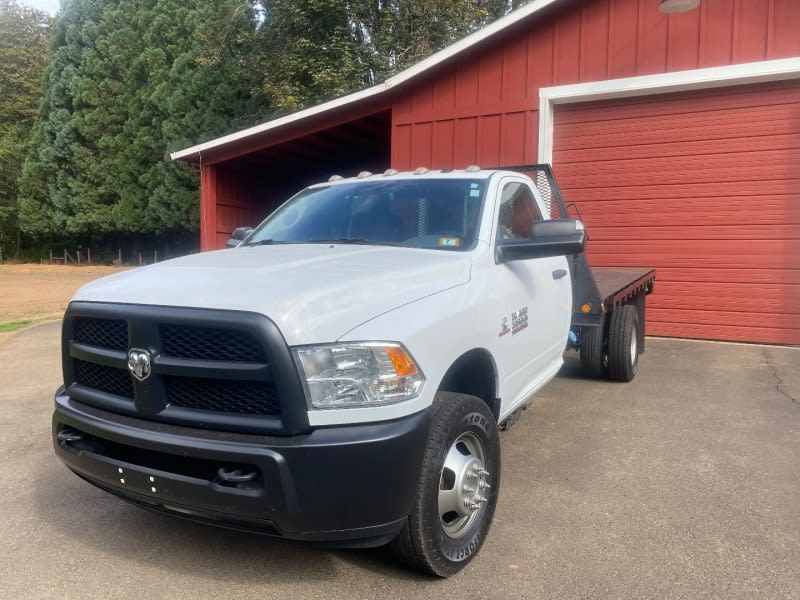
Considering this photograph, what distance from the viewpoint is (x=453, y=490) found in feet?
8.71

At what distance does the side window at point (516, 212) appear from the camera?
3768 mm

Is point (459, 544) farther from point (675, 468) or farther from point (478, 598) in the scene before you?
point (675, 468)

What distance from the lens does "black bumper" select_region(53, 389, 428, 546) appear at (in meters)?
2.18

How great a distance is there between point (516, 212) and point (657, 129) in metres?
5.66

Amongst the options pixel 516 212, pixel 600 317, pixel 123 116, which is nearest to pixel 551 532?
pixel 516 212

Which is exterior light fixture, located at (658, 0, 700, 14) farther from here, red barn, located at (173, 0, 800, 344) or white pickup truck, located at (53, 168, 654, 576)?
white pickup truck, located at (53, 168, 654, 576)

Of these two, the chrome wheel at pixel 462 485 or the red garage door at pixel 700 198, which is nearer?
the chrome wheel at pixel 462 485

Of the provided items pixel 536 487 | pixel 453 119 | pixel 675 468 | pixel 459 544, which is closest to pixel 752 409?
pixel 675 468

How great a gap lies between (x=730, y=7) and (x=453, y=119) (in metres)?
3.95

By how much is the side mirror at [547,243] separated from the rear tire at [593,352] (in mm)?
2882

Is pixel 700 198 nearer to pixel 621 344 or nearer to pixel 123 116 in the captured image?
pixel 621 344

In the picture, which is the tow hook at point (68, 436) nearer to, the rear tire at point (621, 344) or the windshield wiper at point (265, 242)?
the windshield wiper at point (265, 242)

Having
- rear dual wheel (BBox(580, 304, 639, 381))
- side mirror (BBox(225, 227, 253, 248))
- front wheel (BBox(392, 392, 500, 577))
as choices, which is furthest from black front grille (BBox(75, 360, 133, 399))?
rear dual wheel (BBox(580, 304, 639, 381))

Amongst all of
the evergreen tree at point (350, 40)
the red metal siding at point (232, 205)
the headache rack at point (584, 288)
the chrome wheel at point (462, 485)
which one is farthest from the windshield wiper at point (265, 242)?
the evergreen tree at point (350, 40)
